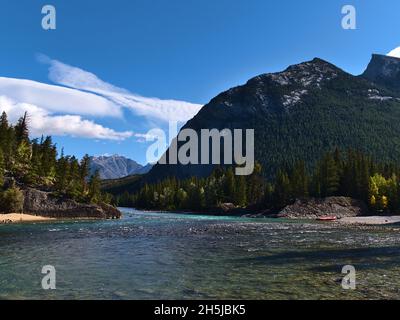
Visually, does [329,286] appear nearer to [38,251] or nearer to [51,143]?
[38,251]

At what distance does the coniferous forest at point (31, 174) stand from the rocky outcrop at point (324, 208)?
66.9m

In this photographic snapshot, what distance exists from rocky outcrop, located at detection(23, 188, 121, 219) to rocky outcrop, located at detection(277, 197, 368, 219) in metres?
60.7

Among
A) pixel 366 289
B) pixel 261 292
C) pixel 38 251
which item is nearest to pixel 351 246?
pixel 366 289

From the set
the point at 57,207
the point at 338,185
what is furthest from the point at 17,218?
the point at 338,185

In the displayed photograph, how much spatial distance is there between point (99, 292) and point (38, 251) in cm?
1986

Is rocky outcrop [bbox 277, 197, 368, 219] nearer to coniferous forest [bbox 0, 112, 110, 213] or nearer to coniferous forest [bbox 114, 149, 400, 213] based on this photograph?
coniferous forest [bbox 114, 149, 400, 213]

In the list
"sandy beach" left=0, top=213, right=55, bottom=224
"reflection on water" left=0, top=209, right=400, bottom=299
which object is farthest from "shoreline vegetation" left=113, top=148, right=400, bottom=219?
"reflection on water" left=0, top=209, right=400, bottom=299

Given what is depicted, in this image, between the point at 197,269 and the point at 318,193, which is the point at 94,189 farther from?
the point at 197,269

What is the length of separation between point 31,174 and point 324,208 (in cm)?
9681

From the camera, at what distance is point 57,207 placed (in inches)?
4373

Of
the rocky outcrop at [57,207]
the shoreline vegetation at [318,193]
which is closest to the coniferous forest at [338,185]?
the shoreline vegetation at [318,193]

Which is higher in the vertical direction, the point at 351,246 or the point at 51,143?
the point at 51,143
